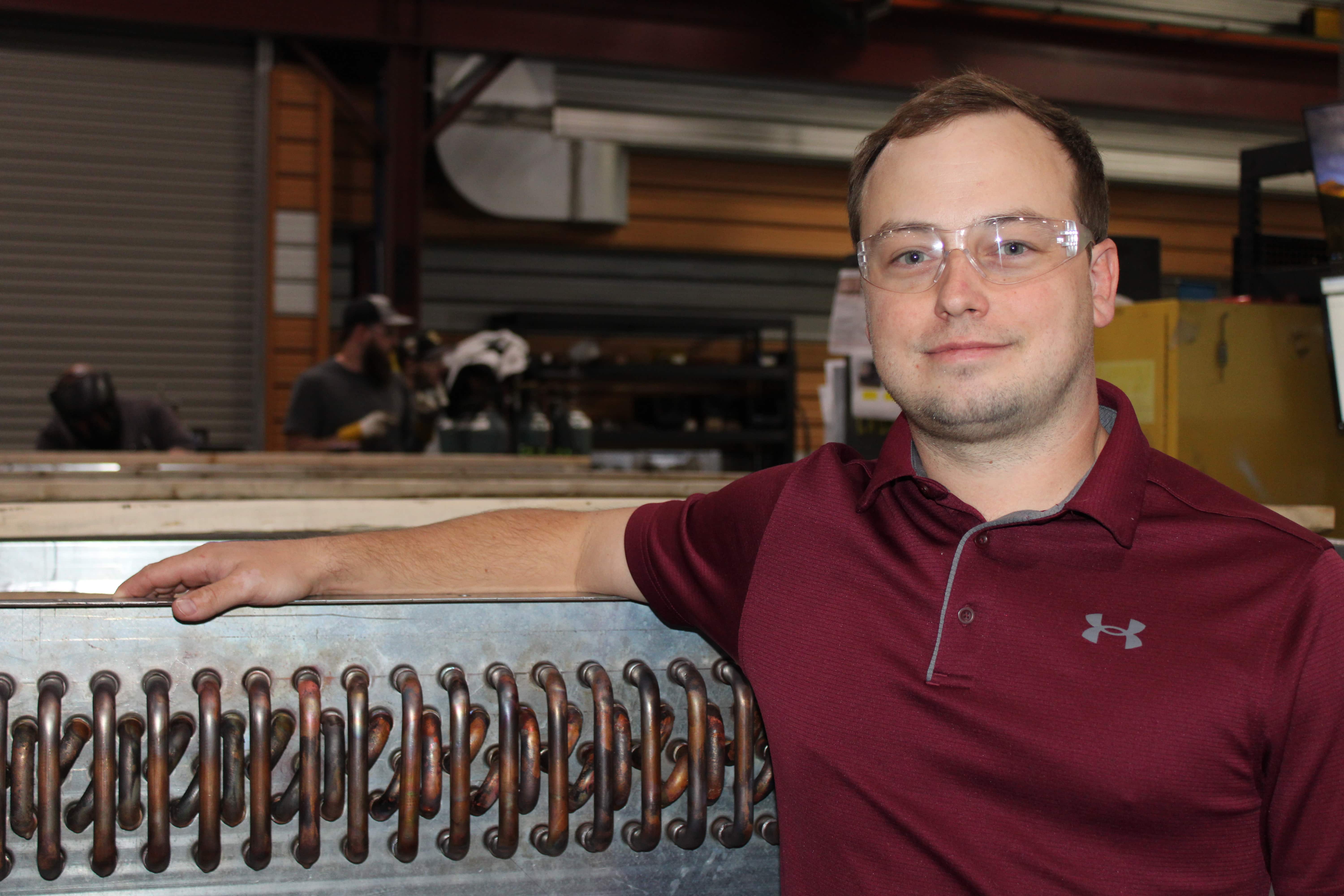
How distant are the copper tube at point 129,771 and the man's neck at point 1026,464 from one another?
0.76 meters

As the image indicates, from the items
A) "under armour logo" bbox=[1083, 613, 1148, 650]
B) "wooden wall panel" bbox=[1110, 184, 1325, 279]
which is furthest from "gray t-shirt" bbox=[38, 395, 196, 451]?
"wooden wall panel" bbox=[1110, 184, 1325, 279]

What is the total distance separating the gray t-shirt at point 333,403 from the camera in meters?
4.74

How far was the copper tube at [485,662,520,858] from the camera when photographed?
37.7 inches

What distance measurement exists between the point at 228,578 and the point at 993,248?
2.53 ft

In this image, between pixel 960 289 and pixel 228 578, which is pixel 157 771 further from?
pixel 960 289

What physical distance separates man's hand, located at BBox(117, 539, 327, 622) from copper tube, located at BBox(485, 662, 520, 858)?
0.69 feet

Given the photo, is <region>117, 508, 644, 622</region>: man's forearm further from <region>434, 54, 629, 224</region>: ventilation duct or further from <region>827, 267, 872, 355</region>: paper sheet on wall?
<region>434, 54, 629, 224</region>: ventilation duct

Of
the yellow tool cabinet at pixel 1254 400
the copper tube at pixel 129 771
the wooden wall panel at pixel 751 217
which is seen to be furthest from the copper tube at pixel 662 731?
the wooden wall panel at pixel 751 217

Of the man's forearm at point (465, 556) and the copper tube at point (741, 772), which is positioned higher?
the man's forearm at point (465, 556)

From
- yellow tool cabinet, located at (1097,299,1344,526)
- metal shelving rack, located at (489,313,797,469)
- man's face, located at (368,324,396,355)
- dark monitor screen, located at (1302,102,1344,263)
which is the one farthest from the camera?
metal shelving rack, located at (489,313,797,469)

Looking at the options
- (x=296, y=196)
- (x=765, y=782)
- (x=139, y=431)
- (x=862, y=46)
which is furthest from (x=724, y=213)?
(x=765, y=782)

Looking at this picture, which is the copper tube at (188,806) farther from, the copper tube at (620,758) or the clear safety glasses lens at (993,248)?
the clear safety glasses lens at (993,248)

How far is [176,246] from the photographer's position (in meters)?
6.01

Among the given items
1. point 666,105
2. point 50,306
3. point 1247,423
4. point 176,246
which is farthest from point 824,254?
point 1247,423
